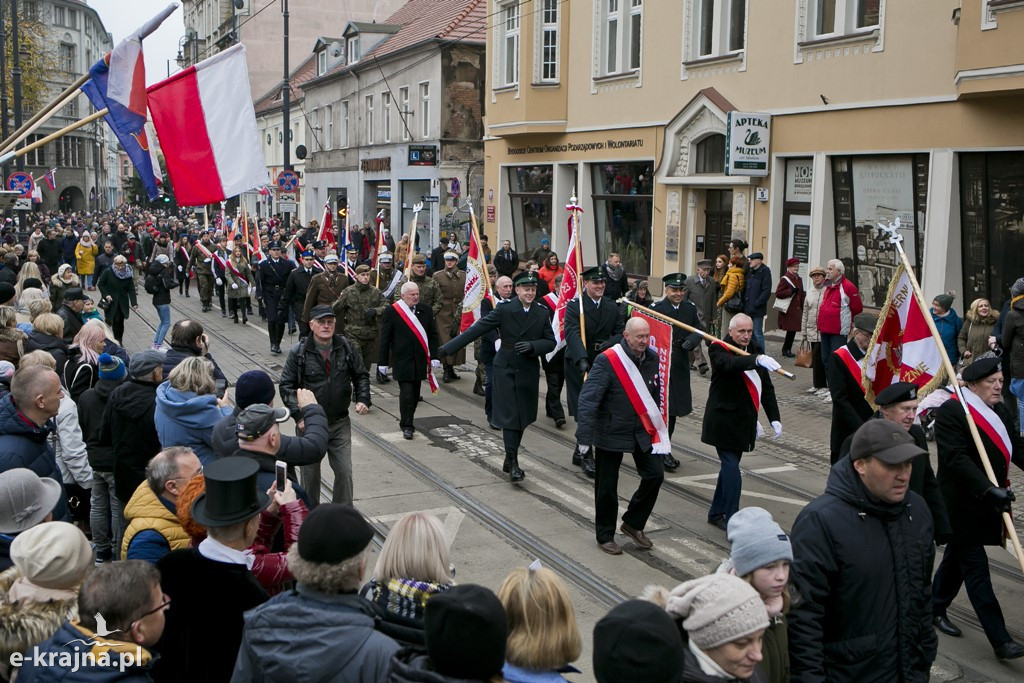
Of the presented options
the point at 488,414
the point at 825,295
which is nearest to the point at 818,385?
the point at 825,295

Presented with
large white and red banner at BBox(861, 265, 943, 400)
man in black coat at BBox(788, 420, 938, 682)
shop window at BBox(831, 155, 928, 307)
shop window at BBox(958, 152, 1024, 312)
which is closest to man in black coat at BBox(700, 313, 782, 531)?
large white and red banner at BBox(861, 265, 943, 400)

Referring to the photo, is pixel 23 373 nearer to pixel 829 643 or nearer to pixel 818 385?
pixel 829 643

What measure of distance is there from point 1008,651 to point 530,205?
23.0m

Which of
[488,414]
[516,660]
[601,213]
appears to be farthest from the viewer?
[601,213]

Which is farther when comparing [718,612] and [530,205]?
[530,205]

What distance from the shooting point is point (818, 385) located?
46.9 feet

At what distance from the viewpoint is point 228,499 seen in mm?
3918

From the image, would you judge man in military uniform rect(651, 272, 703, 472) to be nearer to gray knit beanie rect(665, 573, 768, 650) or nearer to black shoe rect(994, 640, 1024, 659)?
black shoe rect(994, 640, 1024, 659)

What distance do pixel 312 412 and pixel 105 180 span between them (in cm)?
10898

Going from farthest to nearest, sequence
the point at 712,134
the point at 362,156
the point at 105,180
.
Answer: the point at 105,180
the point at 362,156
the point at 712,134

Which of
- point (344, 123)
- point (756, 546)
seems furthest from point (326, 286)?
point (344, 123)

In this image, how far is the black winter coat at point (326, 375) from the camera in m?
7.89

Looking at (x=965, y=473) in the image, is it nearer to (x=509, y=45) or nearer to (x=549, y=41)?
(x=549, y=41)

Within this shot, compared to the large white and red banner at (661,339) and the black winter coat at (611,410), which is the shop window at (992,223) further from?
the black winter coat at (611,410)
